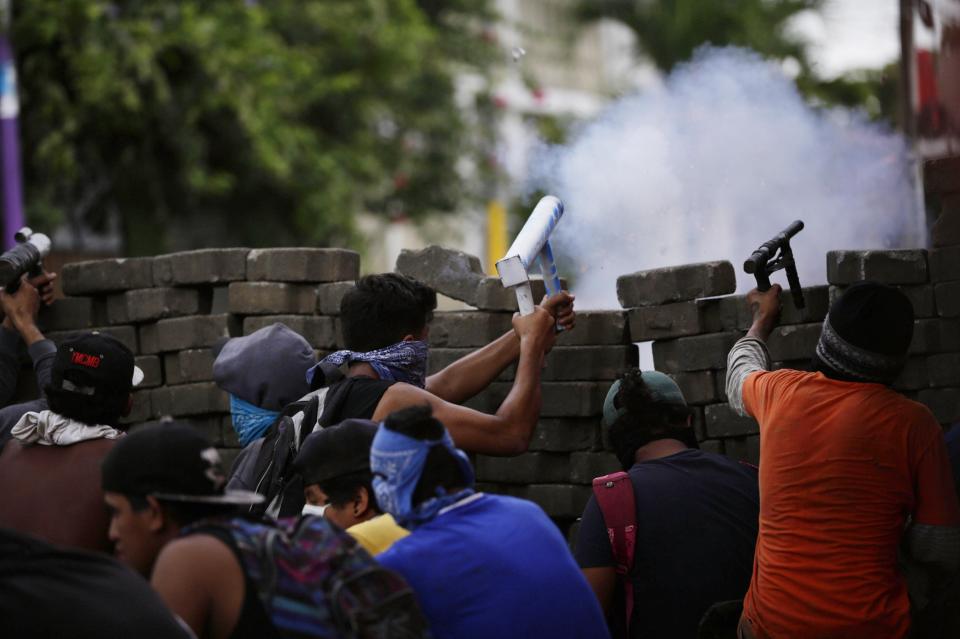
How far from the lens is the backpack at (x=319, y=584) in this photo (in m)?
3.24

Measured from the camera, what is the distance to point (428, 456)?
3.58 meters

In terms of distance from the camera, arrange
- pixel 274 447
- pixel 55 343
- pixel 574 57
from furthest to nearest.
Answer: pixel 574 57
pixel 55 343
pixel 274 447

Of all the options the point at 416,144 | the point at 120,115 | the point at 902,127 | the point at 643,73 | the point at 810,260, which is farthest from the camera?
the point at 643,73

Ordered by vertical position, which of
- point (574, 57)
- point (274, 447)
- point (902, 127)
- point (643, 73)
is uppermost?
point (574, 57)

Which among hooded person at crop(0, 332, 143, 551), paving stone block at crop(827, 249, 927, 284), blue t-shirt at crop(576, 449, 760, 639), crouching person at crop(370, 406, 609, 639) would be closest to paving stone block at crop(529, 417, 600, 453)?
paving stone block at crop(827, 249, 927, 284)

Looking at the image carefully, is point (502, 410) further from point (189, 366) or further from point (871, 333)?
point (189, 366)

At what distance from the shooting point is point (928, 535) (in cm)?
412

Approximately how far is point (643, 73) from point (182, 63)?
525 inches

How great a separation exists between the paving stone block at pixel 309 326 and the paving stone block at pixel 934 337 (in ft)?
8.58

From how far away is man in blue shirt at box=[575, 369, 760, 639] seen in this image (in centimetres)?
451

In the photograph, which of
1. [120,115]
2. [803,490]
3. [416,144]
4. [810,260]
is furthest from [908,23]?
[416,144]

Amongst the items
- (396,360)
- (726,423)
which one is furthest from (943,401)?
(396,360)

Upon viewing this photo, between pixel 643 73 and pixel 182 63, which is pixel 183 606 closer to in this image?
pixel 182 63

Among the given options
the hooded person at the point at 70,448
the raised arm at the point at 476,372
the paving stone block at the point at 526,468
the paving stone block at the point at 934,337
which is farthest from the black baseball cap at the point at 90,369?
the paving stone block at the point at 934,337
